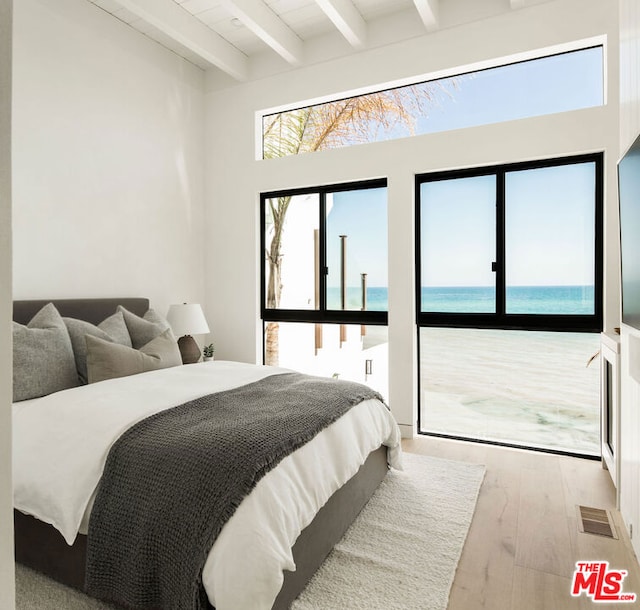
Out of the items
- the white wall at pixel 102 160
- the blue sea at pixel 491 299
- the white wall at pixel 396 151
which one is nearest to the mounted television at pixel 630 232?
the white wall at pixel 396 151

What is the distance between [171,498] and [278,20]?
3.60m

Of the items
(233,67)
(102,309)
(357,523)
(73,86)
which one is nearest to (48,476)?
(357,523)

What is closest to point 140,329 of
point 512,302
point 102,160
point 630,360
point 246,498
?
point 102,160

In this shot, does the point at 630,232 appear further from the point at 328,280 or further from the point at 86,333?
the point at 86,333

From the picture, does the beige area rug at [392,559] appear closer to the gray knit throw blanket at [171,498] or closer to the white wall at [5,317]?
the gray knit throw blanket at [171,498]

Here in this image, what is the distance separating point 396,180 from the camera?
140 inches

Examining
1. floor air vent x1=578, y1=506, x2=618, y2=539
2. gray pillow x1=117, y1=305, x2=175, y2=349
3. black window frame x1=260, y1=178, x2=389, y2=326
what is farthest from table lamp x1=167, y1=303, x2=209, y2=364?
floor air vent x1=578, y1=506, x2=618, y2=539

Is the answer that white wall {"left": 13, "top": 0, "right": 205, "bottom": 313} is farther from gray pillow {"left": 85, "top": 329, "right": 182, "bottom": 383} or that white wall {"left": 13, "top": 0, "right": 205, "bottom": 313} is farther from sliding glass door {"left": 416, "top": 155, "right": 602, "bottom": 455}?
sliding glass door {"left": 416, "top": 155, "right": 602, "bottom": 455}

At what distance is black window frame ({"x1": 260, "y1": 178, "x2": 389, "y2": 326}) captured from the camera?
380 cm

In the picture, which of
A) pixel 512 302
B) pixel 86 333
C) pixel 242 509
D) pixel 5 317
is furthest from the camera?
pixel 512 302

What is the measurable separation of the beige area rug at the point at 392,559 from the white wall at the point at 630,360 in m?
0.71

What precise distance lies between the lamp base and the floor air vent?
2.78 m

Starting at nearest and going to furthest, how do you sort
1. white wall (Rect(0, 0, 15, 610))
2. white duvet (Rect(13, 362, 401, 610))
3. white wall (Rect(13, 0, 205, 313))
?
white wall (Rect(0, 0, 15, 610)), white duvet (Rect(13, 362, 401, 610)), white wall (Rect(13, 0, 205, 313))

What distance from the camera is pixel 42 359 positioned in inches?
90.7
